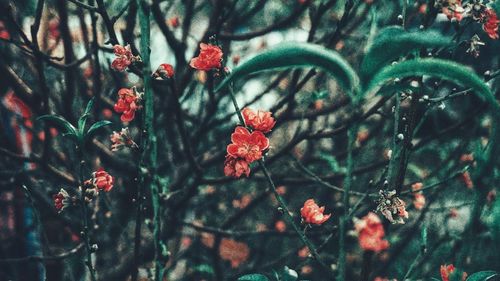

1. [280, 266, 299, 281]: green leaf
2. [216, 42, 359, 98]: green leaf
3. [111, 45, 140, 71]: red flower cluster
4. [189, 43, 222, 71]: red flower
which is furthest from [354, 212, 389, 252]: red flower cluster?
[111, 45, 140, 71]: red flower cluster

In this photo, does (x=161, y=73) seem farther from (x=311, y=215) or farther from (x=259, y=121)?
(x=311, y=215)

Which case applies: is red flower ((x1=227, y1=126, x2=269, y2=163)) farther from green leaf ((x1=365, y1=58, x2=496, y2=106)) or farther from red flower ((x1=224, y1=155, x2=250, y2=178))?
green leaf ((x1=365, y1=58, x2=496, y2=106))

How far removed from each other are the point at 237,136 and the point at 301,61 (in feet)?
2.16

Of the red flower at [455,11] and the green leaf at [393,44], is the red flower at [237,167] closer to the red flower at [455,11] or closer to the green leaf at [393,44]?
the green leaf at [393,44]

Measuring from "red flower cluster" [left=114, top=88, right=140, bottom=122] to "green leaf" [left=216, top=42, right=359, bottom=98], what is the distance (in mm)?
720

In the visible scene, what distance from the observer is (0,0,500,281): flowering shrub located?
44.1 inches

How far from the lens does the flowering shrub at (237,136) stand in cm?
112

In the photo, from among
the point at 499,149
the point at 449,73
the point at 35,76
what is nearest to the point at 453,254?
the point at 499,149

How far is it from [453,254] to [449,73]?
2512 mm

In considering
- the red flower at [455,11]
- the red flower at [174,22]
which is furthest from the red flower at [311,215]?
the red flower at [174,22]

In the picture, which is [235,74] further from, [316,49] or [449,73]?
[449,73]

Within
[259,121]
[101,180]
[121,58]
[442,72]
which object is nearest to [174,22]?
[121,58]

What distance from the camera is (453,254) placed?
300 centimetres

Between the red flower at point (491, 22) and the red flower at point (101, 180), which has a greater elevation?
the red flower at point (491, 22)
